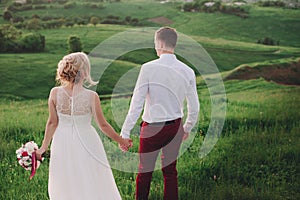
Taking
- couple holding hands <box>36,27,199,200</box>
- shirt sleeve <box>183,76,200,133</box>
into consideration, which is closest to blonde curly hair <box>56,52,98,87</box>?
couple holding hands <box>36,27,199,200</box>

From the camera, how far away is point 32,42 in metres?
6.46

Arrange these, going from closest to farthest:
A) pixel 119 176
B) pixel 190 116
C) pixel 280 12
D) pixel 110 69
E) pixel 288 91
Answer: pixel 190 116
pixel 119 176
pixel 110 69
pixel 288 91
pixel 280 12

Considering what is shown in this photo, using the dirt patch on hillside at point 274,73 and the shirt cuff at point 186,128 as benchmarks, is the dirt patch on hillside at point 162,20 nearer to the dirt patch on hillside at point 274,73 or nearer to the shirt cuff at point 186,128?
the dirt patch on hillside at point 274,73

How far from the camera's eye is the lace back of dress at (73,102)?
3.56 metres

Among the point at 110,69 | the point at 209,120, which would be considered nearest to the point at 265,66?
the point at 209,120

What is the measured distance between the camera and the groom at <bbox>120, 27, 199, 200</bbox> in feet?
12.1

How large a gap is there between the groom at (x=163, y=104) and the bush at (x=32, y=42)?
3.09m

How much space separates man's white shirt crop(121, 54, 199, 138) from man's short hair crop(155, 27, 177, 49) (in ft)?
0.30

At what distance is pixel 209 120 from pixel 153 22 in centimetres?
187

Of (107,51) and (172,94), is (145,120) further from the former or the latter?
(107,51)

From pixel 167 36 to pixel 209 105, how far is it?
8.79 ft

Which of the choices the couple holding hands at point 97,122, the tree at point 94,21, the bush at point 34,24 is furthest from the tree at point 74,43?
the couple holding hands at point 97,122

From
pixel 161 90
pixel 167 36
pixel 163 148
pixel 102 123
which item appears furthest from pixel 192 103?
pixel 102 123

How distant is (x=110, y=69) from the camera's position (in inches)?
245
